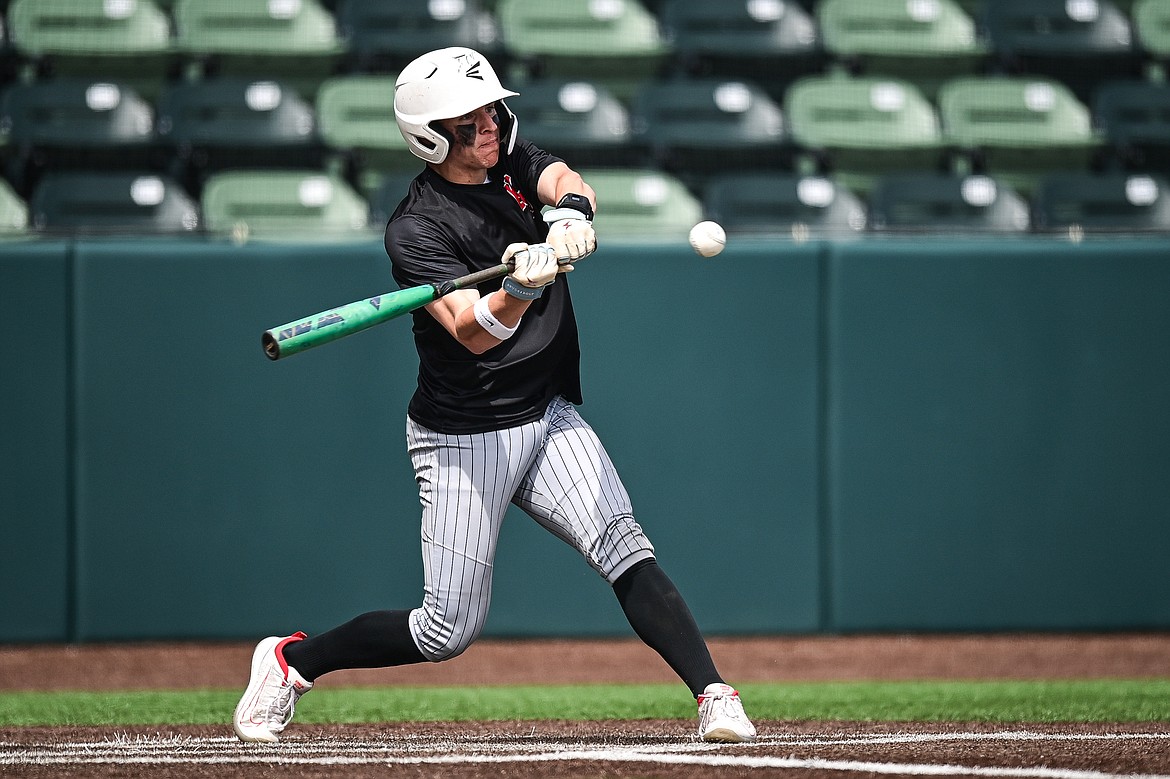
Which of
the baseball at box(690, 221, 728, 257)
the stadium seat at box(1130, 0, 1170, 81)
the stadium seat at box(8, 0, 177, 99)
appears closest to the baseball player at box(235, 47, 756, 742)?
the baseball at box(690, 221, 728, 257)

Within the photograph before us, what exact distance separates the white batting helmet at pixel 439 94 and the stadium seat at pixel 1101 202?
4570 mm

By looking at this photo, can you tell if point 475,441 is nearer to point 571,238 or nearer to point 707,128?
point 571,238

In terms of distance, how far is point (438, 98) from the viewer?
3.50 metres

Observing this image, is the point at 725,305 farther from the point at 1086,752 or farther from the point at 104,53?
the point at 104,53

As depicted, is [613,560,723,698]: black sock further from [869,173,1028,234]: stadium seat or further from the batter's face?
[869,173,1028,234]: stadium seat

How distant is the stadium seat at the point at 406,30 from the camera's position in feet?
27.7

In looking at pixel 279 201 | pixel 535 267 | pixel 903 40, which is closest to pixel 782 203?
pixel 903 40

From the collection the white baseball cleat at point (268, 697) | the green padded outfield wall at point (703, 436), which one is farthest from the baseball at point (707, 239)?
the green padded outfield wall at point (703, 436)

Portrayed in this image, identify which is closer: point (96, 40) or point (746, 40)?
point (96, 40)

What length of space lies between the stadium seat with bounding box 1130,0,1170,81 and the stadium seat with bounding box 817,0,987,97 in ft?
3.15

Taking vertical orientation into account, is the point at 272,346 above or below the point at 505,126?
below

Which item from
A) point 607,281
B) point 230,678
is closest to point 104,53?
point 607,281

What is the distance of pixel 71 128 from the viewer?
7.64 m

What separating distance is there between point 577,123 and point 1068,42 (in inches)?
123
